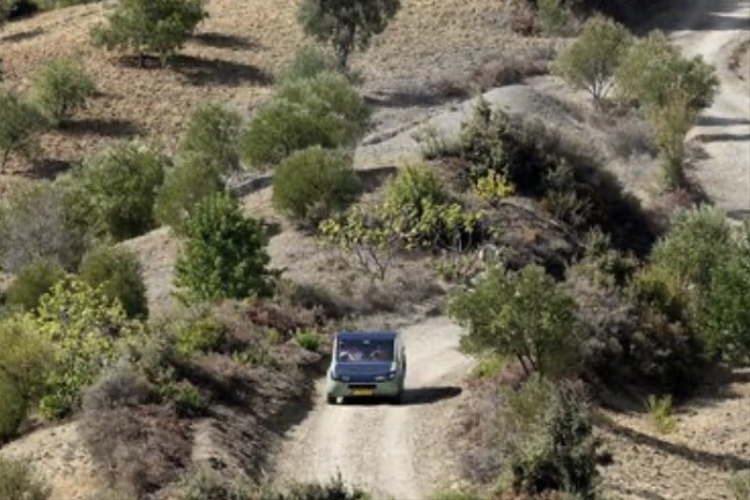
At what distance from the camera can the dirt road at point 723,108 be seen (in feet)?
271

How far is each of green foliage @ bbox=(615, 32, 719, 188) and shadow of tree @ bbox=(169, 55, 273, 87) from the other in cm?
2549

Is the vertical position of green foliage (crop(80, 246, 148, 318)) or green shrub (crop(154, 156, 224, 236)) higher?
green foliage (crop(80, 246, 148, 318))

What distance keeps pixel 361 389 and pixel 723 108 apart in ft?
197

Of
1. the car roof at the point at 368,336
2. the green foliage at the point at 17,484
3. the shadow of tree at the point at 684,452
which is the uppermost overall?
the green foliage at the point at 17,484

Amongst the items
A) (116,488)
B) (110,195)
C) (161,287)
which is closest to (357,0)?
(110,195)

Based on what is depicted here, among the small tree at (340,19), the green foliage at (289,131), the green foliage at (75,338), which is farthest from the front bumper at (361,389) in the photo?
the small tree at (340,19)

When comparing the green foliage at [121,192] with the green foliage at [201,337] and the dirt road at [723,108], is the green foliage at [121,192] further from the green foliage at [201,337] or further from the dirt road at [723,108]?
the dirt road at [723,108]

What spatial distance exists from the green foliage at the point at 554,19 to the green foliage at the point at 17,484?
79.9 m

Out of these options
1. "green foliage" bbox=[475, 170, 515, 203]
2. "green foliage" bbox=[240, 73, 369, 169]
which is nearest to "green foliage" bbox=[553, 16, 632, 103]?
"green foliage" bbox=[240, 73, 369, 169]

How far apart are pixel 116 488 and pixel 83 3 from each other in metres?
90.9

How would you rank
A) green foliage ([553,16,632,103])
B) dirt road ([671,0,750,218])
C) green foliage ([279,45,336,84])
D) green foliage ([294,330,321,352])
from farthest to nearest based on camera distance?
green foliage ([553,16,632,103]) < green foliage ([279,45,336,84]) < dirt road ([671,0,750,218]) < green foliage ([294,330,321,352])

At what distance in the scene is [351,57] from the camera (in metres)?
Result: 103

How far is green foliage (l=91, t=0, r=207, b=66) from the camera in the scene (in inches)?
3883

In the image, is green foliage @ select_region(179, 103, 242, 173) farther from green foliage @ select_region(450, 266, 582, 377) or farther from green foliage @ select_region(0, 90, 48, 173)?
green foliage @ select_region(450, 266, 582, 377)
